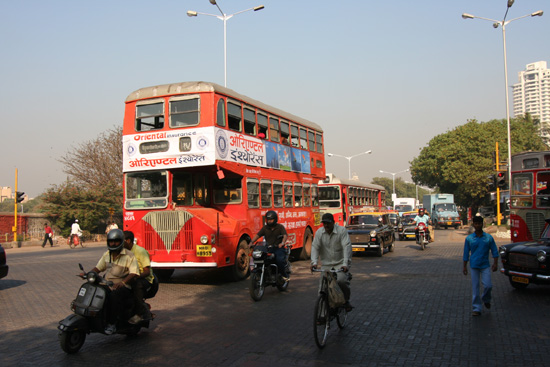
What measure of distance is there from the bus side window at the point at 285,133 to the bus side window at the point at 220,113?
14.5ft

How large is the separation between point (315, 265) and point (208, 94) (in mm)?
6919

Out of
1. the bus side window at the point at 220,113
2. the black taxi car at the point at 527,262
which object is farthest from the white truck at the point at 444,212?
the bus side window at the point at 220,113

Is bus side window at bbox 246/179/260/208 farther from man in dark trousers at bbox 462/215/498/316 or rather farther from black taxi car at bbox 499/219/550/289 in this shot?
man in dark trousers at bbox 462/215/498/316

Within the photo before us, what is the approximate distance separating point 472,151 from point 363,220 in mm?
37748

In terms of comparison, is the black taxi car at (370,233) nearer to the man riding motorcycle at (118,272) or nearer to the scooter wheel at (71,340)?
the man riding motorcycle at (118,272)

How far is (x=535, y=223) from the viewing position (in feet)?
48.3

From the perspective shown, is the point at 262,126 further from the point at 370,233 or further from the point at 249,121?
the point at 370,233

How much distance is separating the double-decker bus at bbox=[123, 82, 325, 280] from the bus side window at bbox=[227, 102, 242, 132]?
3 centimetres

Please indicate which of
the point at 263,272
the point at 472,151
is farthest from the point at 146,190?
the point at 472,151

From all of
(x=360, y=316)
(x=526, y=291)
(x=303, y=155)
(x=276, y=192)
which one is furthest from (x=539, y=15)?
(x=360, y=316)

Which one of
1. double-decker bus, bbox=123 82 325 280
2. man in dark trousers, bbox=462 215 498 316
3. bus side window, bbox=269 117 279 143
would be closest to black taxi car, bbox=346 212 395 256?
bus side window, bbox=269 117 279 143

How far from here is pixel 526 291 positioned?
11195mm

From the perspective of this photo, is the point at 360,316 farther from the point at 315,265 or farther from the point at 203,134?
the point at 203,134

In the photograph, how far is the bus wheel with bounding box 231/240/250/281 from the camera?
13.6 meters
